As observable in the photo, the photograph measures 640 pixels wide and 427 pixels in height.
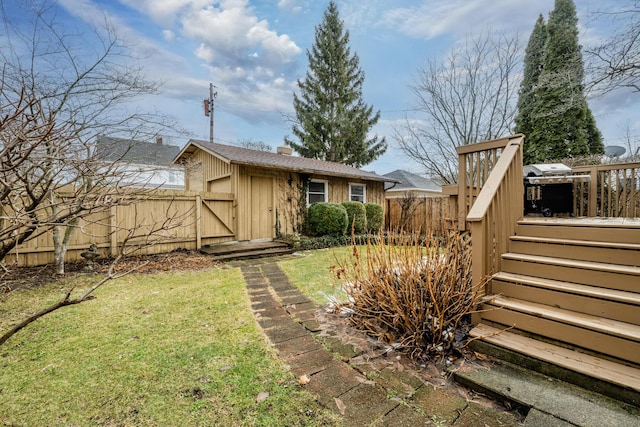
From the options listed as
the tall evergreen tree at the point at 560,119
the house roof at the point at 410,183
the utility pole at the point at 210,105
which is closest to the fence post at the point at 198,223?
the utility pole at the point at 210,105

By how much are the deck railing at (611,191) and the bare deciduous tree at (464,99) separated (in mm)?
4512

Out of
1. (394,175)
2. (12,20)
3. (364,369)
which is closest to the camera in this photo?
(364,369)

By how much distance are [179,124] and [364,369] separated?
23.2 ft

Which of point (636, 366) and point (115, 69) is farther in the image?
point (115, 69)

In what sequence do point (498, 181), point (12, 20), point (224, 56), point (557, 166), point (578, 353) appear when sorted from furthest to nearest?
point (224, 56) < point (557, 166) < point (12, 20) < point (498, 181) < point (578, 353)

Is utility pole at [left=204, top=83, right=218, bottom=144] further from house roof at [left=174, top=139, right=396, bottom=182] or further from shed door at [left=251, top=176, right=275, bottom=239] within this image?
shed door at [left=251, top=176, right=275, bottom=239]

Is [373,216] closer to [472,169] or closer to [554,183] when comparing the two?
[554,183]

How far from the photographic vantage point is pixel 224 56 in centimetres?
1516

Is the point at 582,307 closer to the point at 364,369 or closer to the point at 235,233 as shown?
the point at 364,369

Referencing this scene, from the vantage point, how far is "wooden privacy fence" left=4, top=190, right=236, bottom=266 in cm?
580

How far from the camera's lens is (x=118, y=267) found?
18.8 feet

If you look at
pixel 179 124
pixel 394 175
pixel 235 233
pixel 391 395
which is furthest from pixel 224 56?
pixel 391 395

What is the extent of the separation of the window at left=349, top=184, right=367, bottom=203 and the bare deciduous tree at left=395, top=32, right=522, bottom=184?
315cm

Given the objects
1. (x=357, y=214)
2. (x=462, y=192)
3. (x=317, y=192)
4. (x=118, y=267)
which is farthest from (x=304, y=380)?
(x=317, y=192)
